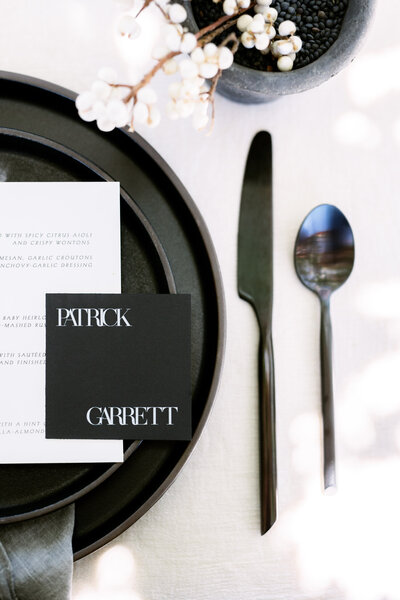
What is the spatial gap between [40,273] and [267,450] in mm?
267

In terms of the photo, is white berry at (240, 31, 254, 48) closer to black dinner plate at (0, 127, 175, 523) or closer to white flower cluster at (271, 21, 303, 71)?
white flower cluster at (271, 21, 303, 71)

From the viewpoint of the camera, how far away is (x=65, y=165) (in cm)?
45

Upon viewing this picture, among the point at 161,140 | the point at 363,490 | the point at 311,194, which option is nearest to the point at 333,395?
the point at 363,490

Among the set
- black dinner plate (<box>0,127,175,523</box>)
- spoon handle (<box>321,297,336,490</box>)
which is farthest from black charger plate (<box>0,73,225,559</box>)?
spoon handle (<box>321,297,336,490</box>)

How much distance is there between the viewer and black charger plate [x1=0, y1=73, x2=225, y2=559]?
428 millimetres

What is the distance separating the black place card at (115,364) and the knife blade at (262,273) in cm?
7

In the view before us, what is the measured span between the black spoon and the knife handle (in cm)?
5

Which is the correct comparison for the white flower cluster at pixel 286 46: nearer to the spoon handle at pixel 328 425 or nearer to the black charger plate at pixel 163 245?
the black charger plate at pixel 163 245

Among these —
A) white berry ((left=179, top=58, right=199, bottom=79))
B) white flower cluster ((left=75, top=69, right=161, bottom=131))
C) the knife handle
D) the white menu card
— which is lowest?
the knife handle

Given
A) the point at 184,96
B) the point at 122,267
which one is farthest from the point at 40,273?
the point at 184,96

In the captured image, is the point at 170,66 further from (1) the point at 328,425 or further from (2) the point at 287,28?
(1) the point at 328,425

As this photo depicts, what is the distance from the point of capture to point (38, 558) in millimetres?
422

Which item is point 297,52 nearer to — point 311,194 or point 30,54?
point 311,194

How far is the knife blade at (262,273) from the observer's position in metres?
0.46
